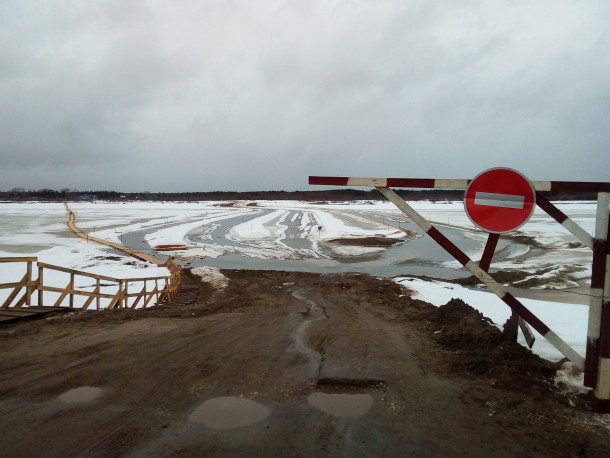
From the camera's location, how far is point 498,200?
149 inches

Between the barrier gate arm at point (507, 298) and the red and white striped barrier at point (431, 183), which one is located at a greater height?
→ the red and white striped barrier at point (431, 183)

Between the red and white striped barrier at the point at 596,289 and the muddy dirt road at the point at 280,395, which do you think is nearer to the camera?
the muddy dirt road at the point at 280,395

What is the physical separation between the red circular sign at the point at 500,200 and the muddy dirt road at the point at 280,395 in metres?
1.76

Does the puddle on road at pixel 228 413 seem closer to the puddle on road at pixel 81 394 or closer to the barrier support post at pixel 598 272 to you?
the puddle on road at pixel 81 394

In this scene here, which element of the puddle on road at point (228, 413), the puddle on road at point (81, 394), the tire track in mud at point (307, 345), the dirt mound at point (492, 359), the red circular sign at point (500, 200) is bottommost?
the tire track in mud at point (307, 345)

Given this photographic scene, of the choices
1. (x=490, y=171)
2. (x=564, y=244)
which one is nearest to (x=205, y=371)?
(x=490, y=171)

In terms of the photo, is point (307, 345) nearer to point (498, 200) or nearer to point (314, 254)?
point (498, 200)

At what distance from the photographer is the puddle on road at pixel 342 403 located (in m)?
3.70

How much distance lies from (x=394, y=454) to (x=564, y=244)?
104ft

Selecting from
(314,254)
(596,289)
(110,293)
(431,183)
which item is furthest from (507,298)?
(314,254)

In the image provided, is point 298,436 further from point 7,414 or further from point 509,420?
point 7,414

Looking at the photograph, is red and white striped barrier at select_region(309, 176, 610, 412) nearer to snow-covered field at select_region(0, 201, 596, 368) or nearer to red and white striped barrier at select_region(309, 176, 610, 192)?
red and white striped barrier at select_region(309, 176, 610, 192)

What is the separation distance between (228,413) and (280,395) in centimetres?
60

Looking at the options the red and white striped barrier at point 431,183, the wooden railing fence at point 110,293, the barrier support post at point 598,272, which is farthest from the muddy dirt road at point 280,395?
the wooden railing fence at point 110,293
